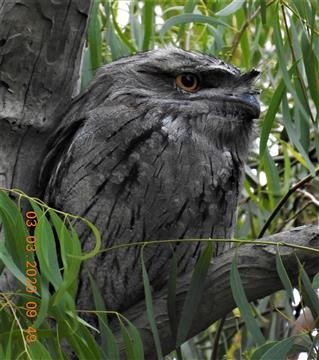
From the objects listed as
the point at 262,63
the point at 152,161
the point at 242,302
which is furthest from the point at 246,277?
the point at 262,63

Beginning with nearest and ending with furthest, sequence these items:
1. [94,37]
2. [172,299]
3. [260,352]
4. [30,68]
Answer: [260,352] < [172,299] < [30,68] < [94,37]

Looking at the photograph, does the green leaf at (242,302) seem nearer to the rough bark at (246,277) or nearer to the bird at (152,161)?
the rough bark at (246,277)

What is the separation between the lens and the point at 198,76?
2494 mm

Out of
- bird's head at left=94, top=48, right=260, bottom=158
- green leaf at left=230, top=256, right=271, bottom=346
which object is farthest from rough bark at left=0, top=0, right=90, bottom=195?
green leaf at left=230, top=256, right=271, bottom=346

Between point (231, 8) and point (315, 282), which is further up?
point (231, 8)

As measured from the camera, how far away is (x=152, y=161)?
2338 mm

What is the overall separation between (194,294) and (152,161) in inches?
17.7

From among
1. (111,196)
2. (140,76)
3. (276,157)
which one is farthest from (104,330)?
(276,157)

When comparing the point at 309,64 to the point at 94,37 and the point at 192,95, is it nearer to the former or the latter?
the point at 192,95

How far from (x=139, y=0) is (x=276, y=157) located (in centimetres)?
76

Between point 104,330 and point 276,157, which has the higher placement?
point 276,157

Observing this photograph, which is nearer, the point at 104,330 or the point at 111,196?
the point at 104,330

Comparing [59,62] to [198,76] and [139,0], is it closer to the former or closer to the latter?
[198,76]

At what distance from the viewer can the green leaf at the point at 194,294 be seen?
Result: 1.99 meters
